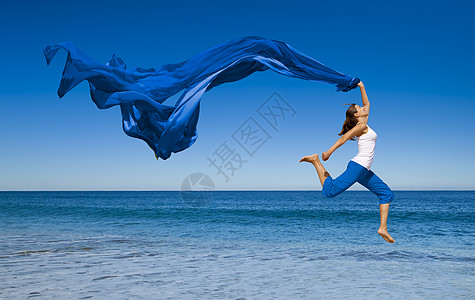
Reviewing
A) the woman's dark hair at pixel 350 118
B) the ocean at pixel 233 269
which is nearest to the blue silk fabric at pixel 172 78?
the woman's dark hair at pixel 350 118

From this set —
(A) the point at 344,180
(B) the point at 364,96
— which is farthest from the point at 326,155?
(B) the point at 364,96

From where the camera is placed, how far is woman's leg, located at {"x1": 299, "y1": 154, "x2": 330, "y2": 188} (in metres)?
4.57

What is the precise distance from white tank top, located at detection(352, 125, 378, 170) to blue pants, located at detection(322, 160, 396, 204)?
0.05 meters

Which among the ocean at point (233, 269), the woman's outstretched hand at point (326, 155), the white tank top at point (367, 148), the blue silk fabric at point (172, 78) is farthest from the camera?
the ocean at point (233, 269)

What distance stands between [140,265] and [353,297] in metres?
6.05

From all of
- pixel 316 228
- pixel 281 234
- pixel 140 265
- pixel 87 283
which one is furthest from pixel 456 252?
pixel 87 283

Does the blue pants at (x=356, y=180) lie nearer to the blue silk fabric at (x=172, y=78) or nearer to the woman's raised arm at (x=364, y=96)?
the woman's raised arm at (x=364, y=96)

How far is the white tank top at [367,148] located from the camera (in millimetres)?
4266

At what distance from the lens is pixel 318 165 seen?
4.62m

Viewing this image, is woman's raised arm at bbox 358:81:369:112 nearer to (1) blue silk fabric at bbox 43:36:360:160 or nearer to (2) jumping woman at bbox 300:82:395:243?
(2) jumping woman at bbox 300:82:395:243

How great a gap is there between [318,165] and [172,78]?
2.19 metres

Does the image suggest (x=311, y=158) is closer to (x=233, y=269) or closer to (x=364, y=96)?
(x=364, y=96)

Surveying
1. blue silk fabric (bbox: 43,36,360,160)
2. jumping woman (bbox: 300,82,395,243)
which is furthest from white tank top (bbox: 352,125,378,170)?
blue silk fabric (bbox: 43,36,360,160)

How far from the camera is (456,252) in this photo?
16.5m
